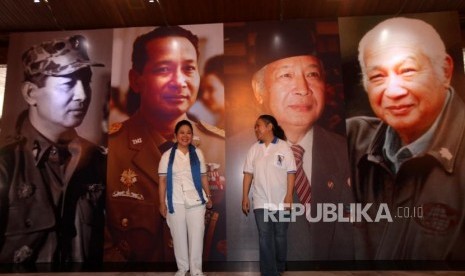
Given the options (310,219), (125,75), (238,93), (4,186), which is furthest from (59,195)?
(310,219)

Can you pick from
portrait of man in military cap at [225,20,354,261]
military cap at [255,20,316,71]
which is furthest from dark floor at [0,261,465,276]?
military cap at [255,20,316,71]

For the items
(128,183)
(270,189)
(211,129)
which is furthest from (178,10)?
(270,189)

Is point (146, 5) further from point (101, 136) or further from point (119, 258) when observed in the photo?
point (119, 258)

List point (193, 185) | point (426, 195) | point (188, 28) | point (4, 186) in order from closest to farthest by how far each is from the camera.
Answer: point (193, 185)
point (426, 195)
point (4, 186)
point (188, 28)

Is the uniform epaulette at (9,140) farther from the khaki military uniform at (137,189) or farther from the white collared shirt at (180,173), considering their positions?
the white collared shirt at (180,173)

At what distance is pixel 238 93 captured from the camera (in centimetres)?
440

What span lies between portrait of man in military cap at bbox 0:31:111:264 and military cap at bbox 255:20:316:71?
205 centimetres

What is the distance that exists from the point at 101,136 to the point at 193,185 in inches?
81.3

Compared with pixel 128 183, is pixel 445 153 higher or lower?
higher

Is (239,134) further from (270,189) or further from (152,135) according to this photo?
(270,189)

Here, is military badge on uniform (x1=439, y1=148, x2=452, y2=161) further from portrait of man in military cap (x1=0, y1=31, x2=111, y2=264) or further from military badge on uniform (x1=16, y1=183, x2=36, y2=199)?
military badge on uniform (x1=16, y1=183, x2=36, y2=199)

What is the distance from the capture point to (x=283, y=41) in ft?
14.8

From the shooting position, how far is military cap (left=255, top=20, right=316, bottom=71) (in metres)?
4.46

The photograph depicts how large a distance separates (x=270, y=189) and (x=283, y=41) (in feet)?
7.87
